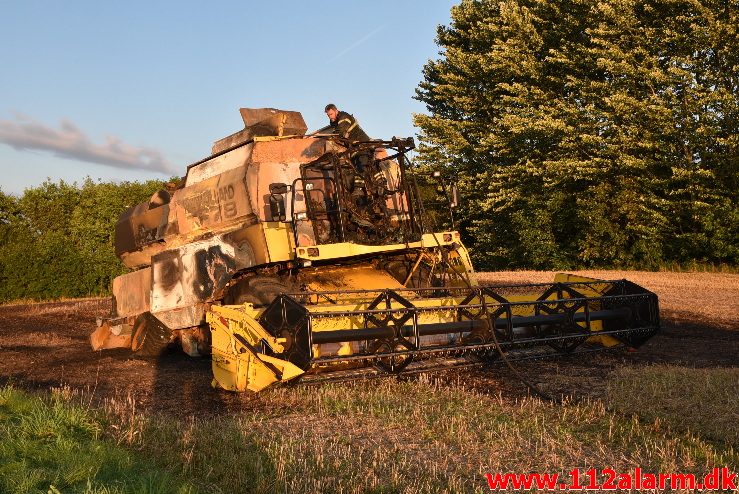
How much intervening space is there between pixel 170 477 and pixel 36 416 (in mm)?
1933

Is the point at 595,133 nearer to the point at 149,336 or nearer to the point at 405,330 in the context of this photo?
the point at 149,336

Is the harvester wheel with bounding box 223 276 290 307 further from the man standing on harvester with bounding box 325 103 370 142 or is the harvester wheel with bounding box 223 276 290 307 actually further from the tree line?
the tree line

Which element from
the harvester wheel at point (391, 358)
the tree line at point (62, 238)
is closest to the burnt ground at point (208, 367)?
the harvester wheel at point (391, 358)

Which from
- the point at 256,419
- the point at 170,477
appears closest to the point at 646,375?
the point at 256,419

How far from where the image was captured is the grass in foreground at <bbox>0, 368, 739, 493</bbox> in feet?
14.4

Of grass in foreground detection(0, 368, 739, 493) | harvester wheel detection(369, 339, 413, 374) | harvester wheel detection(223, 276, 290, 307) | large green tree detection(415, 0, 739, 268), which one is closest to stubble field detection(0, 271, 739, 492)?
grass in foreground detection(0, 368, 739, 493)

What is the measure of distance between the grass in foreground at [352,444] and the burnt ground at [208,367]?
0.69m

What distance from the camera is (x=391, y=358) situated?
→ 25.3 feet

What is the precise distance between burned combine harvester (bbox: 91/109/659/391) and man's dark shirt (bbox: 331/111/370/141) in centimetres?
18

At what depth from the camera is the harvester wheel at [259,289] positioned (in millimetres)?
8766

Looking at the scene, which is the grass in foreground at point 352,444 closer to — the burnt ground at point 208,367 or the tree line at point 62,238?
the burnt ground at point 208,367

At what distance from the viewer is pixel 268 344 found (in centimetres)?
695

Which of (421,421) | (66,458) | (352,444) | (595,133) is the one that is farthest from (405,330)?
(595,133)

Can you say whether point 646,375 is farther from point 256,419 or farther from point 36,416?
point 36,416
